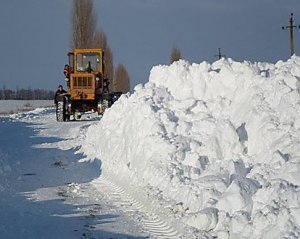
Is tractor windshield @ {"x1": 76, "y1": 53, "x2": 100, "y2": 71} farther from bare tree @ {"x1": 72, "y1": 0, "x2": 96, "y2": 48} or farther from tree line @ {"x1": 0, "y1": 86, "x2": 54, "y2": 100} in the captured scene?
tree line @ {"x1": 0, "y1": 86, "x2": 54, "y2": 100}

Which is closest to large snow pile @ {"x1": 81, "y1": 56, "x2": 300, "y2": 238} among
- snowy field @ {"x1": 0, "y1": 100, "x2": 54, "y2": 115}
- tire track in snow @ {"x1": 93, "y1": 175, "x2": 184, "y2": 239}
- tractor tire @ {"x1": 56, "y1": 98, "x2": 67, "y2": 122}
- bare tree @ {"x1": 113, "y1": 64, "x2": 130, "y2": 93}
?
tire track in snow @ {"x1": 93, "y1": 175, "x2": 184, "y2": 239}

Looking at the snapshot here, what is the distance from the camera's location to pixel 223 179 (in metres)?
8.14

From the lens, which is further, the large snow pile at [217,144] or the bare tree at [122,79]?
the bare tree at [122,79]

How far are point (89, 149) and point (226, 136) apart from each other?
5.77 m

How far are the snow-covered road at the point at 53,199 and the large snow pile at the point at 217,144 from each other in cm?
84

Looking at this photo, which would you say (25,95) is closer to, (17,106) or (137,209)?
(17,106)

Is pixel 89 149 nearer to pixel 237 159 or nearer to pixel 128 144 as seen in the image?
pixel 128 144

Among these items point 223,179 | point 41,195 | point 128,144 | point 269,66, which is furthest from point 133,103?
point 223,179

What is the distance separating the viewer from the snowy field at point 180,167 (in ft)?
22.6

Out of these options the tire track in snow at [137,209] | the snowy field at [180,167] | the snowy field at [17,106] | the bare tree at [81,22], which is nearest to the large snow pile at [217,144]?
the snowy field at [180,167]

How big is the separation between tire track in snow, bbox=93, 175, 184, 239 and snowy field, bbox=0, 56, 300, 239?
0.02 m

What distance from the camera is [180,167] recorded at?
9352mm

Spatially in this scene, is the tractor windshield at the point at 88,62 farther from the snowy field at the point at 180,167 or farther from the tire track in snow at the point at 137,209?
the tire track in snow at the point at 137,209

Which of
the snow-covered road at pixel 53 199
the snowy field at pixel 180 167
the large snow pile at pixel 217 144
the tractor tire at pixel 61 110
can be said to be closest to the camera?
the large snow pile at pixel 217 144
